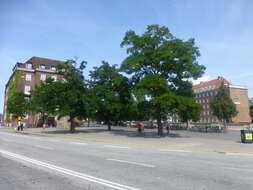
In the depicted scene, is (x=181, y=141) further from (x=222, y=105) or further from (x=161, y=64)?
(x=222, y=105)

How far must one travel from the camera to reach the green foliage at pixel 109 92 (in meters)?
28.1

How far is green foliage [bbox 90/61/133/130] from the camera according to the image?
1108 inches

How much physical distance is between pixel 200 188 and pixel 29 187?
170 inches

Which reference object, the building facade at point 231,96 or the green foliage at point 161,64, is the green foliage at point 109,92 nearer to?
the green foliage at point 161,64

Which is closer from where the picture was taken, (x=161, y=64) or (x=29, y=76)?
(x=161, y=64)

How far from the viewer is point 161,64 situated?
24.2 meters

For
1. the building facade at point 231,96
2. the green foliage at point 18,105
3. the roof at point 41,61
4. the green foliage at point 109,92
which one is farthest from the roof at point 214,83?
the green foliage at point 18,105

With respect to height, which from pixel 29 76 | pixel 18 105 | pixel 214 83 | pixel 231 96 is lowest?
pixel 18 105

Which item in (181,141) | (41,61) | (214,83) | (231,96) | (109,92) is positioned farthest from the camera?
(214,83)

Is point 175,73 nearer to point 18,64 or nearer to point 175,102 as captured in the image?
point 175,102

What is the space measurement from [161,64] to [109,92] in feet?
34.2

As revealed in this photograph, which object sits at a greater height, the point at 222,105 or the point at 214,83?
the point at 214,83

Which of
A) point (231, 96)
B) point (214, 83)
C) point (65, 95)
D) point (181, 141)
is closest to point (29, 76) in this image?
point (65, 95)

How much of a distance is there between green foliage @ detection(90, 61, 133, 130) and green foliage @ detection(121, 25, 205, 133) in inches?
109
